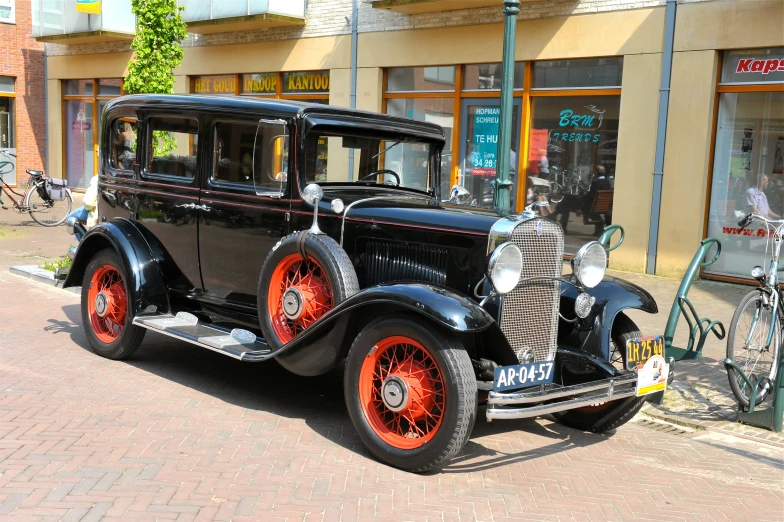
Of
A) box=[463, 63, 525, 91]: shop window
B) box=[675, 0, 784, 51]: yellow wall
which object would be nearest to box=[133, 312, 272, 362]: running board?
box=[675, 0, 784, 51]: yellow wall

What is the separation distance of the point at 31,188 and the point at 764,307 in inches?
574

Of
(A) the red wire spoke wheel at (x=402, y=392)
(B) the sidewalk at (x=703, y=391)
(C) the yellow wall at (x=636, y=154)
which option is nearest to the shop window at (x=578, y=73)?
(C) the yellow wall at (x=636, y=154)

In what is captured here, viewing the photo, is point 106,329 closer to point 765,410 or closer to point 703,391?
point 703,391

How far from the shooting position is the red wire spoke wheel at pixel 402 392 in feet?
14.8

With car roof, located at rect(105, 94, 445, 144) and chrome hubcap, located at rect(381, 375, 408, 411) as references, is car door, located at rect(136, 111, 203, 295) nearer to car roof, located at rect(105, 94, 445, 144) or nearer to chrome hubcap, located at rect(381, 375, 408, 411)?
car roof, located at rect(105, 94, 445, 144)

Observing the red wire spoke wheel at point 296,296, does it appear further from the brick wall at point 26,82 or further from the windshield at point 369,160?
the brick wall at point 26,82

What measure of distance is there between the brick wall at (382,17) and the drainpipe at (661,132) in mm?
351

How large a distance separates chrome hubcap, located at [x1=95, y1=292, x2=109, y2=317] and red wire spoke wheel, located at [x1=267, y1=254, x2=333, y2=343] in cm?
192

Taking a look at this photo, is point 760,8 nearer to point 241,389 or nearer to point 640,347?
point 640,347

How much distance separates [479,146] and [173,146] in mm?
7733

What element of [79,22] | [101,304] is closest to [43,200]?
[79,22]

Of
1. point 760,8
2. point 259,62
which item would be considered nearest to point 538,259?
point 760,8

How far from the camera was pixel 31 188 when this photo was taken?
53.4 feet

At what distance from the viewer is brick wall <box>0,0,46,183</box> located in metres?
23.1
